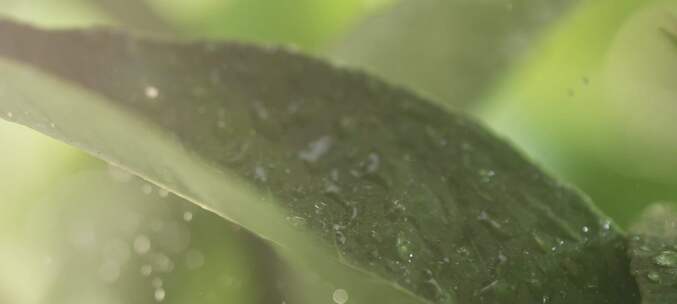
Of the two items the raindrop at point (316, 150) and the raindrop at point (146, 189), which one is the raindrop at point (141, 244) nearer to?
the raindrop at point (146, 189)

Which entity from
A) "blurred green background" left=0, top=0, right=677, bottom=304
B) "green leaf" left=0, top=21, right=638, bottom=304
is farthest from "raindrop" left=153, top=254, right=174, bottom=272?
"green leaf" left=0, top=21, right=638, bottom=304

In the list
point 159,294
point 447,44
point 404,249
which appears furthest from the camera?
point 447,44

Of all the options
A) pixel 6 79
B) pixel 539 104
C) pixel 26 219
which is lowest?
pixel 26 219

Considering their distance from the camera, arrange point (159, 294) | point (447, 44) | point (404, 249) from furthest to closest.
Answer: point (447, 44)
point (159, 294)
point (404, 249)

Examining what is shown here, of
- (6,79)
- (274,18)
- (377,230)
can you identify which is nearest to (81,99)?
(6,79)

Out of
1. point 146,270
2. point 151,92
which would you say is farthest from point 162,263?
point 151,92

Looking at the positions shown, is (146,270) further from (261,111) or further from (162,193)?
(261,111)

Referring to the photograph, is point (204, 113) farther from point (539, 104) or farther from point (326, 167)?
point (539, 104)
